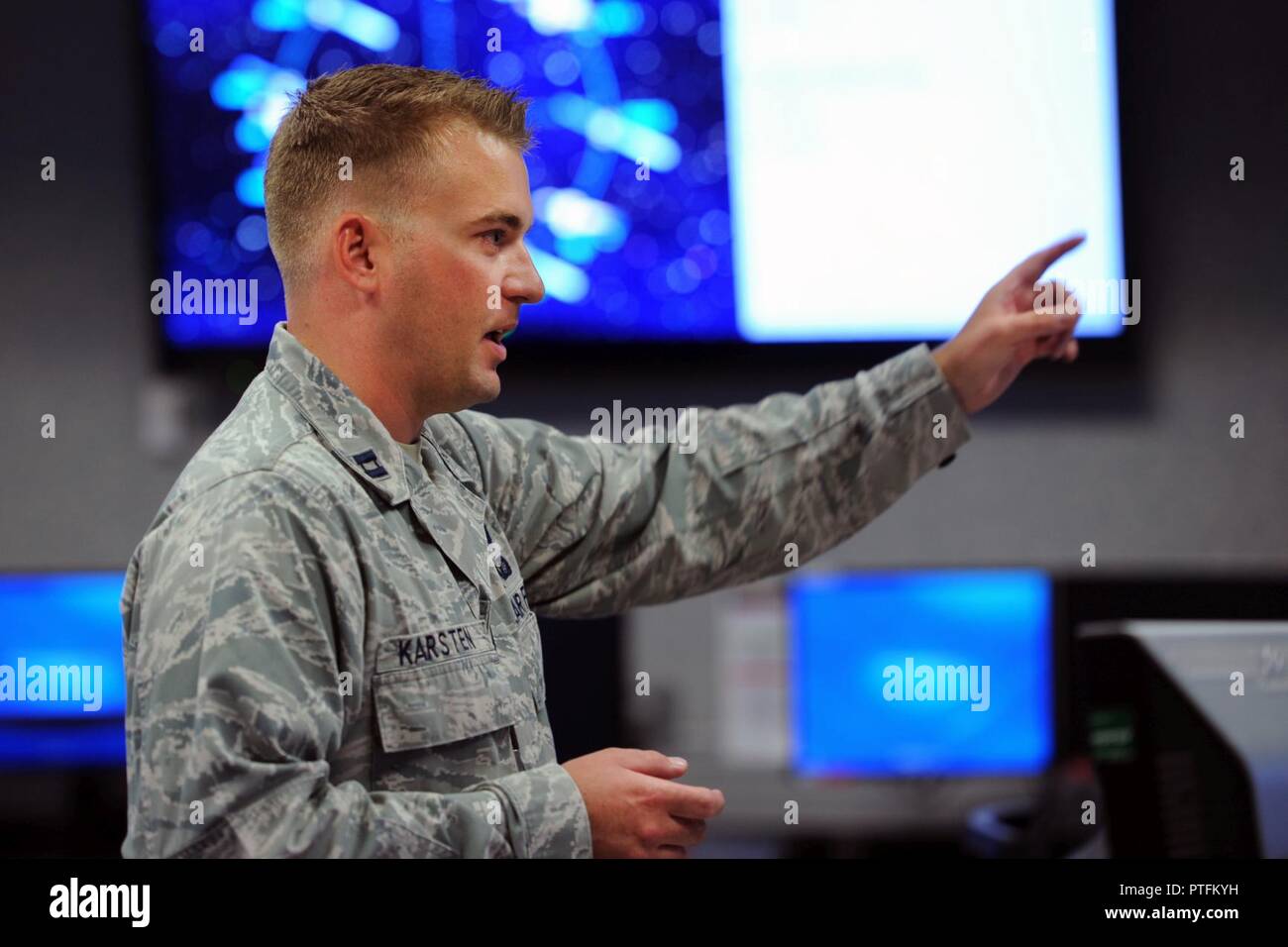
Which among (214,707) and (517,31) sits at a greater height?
(517,31)

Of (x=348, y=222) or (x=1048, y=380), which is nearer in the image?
(x=348, y=222)

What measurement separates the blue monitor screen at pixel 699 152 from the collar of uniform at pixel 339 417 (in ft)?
3.39

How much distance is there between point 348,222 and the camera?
1.29m

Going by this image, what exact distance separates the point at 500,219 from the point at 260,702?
1.80 feet

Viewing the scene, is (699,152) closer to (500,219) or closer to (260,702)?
(500,219)

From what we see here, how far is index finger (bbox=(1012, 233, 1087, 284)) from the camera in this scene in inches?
56.4

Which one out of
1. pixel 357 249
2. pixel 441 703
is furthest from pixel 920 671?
pixel 357 249

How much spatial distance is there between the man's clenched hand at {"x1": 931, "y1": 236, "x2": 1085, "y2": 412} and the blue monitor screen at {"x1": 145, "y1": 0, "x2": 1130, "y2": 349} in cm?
78

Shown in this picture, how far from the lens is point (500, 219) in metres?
1.33

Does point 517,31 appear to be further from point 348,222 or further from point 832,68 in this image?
point 348,222
